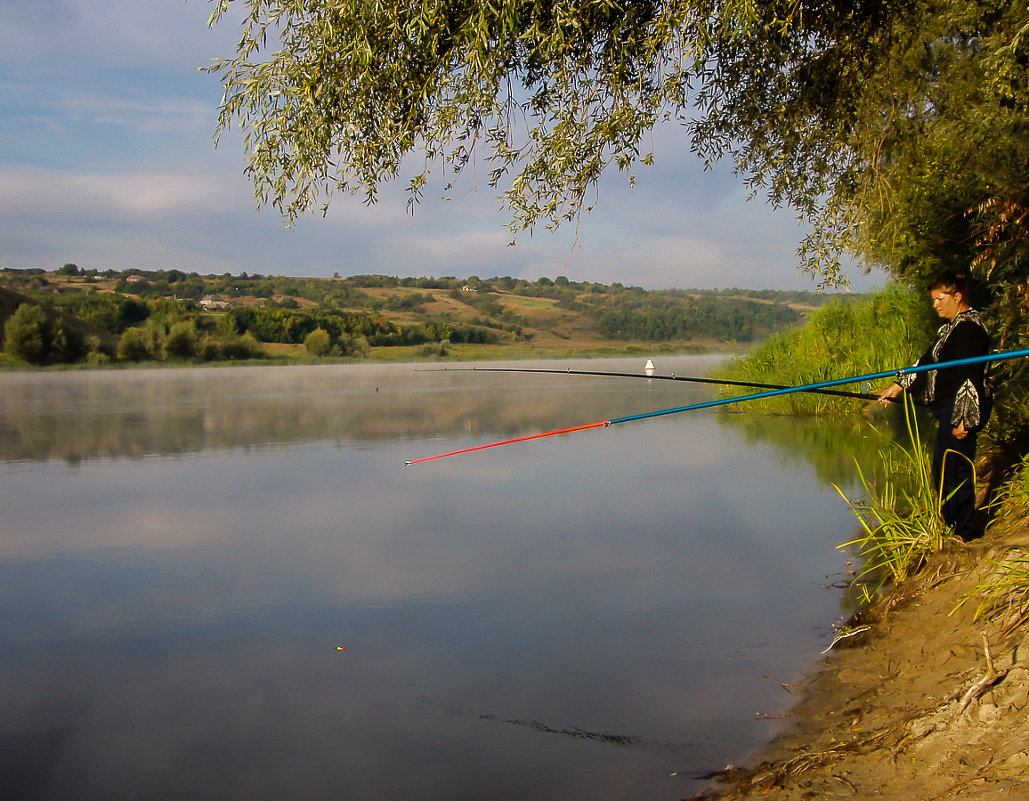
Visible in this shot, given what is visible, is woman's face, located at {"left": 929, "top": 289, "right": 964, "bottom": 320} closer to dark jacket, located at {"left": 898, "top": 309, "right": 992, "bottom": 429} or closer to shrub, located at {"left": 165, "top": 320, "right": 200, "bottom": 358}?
dark jacket, located at {"left": 898, "top": 309, "right": 992, "bottom": 429}

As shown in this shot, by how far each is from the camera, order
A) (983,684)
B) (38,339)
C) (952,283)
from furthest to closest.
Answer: (38,339), (952,283), (983,684)

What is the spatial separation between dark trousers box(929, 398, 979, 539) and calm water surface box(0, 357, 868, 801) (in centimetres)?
89

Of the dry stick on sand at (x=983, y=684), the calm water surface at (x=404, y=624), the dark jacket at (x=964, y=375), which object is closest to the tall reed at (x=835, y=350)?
the calm water surface at (x=404, y=624)

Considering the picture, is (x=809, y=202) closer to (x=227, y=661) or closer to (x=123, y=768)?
(x=227, y=661)

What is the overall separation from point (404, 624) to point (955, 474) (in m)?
3.07

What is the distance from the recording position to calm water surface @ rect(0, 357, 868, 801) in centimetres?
336

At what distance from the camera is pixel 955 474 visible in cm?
464

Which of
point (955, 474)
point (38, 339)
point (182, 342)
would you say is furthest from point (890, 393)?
point (182, 342)

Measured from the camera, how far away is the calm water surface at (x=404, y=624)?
3357 mm

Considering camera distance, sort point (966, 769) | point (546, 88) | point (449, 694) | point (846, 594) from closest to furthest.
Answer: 1. point (966, 769)
2. point (449, 694)
3. point (846, 594)
4. point (546, 88)

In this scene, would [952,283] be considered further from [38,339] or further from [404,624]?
[38,339]

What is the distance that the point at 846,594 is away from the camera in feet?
17.2

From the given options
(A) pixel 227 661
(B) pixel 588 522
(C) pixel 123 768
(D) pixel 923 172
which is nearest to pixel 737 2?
(D) pixel 923 172

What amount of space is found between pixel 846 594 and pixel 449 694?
8.63 ft
